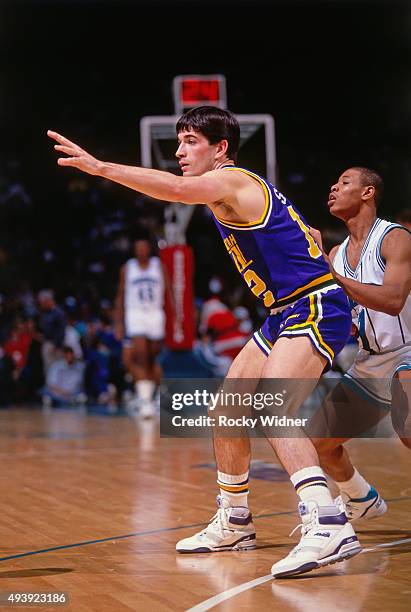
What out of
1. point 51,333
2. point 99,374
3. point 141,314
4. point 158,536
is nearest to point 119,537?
point 158,536

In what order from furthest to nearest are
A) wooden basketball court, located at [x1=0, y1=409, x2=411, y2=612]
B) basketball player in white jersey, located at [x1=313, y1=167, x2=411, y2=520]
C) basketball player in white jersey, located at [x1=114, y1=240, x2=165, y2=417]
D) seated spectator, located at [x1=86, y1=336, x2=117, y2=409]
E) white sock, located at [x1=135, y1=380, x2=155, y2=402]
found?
1. seated spectator, located at [x1=86, y1=336, x2=117, y2=409]
2. basketball player in white jersey, located at [x1=114, y1=240, x2=165, y2=417]
3. white sock, located at [x1=135, y1=380, x2=155, y2=402]
4. basketball player in white jersey, located at [x1=313, y1=167, x2=411, y2=520]
5. wooden basketball court, located at [x1=0, y1=409, x2=411, y2=612]

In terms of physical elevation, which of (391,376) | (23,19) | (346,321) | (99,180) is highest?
(23,19)

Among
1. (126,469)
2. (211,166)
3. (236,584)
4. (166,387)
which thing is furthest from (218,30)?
(236,584)

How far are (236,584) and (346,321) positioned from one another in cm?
115

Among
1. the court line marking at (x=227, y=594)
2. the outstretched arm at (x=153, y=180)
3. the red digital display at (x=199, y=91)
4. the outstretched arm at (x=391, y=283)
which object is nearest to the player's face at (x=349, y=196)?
the outstretched arm at (x=391, y=283)

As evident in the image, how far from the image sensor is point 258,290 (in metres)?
3.95

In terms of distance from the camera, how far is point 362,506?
14.6ft

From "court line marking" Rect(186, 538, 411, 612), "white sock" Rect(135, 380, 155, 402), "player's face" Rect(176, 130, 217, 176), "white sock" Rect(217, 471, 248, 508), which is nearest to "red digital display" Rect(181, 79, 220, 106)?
"white sock" Rect(135, 380, 155, 402)

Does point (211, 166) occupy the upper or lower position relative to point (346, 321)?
upper

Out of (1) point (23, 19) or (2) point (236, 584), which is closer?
(2) point (236, 584)

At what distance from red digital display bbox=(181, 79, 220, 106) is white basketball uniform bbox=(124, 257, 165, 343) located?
2.97 metres

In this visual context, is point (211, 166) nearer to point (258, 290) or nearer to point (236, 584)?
point (258, 290)

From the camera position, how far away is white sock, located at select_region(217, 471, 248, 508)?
13.2ft

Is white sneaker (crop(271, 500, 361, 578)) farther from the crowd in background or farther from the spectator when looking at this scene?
the crowd in background
